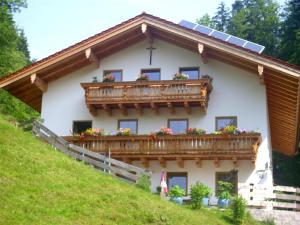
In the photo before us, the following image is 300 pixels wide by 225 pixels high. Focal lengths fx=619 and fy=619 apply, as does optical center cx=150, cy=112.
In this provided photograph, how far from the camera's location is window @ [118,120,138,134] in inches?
1230

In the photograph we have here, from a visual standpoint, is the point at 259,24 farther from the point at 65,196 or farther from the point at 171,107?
the point at 65,196

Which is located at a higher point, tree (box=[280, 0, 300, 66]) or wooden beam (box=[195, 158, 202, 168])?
tree (box=[280, 0, 300, 66])

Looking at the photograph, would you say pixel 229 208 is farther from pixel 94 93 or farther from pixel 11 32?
pixel 11 32

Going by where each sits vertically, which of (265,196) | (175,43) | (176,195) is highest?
(175,43)

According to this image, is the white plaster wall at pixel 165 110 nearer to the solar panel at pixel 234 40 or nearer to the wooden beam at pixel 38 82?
the wooden beam at pixel 38 82

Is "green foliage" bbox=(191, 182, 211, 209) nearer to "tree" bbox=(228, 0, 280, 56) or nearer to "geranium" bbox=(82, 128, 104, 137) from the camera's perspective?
"geranium" bbox=(82, 128, 104, 137)

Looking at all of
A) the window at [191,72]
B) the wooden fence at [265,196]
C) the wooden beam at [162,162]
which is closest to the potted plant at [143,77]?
the window at [191,72]

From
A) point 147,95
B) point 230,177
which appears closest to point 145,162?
point 147,95

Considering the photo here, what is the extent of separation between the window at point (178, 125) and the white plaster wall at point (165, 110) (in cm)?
23

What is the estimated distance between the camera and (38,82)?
32500 mm

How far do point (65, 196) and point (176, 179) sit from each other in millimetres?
11541

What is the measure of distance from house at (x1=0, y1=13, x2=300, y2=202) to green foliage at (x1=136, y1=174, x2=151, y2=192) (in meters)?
5.04

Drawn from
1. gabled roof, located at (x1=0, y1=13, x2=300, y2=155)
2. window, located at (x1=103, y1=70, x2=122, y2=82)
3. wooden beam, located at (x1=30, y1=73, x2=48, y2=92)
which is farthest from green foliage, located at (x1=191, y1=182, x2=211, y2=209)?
wooden beam, located at (x1=30, y1=73, x2=48, y2=92)

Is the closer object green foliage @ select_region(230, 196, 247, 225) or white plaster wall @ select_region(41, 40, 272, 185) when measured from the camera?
green foliage @ select_region(230, 196, 247, 225)
